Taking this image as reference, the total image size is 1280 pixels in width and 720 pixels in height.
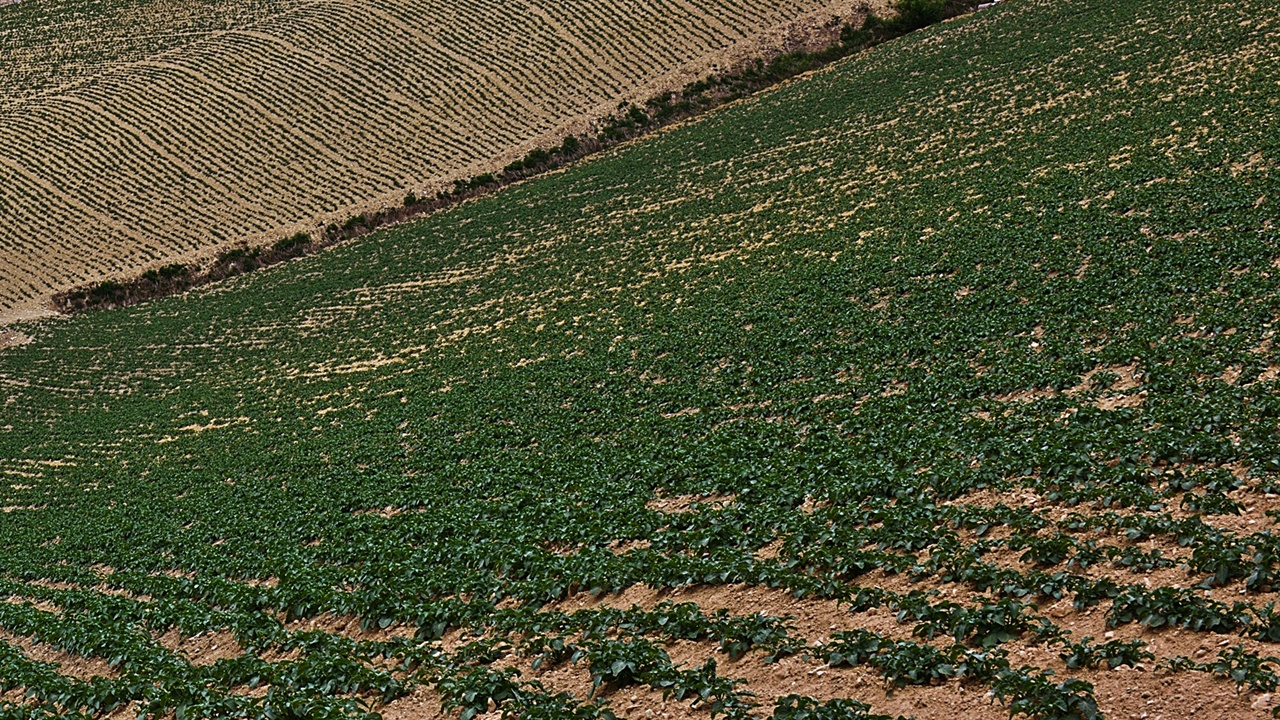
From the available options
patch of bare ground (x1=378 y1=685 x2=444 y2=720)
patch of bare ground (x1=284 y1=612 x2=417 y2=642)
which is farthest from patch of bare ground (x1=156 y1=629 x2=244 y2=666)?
patch of bare ground (x1=378 y1=685 x2=444 y2=720)

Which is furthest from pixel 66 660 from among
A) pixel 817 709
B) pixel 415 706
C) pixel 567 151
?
pixel 567 151

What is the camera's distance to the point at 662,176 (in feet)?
190

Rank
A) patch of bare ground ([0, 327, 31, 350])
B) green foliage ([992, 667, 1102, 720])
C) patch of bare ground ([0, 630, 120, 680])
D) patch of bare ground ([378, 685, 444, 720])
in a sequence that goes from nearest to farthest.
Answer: green foliage ([992, 667, 1102, 720])
patch of bare ground ([378, 685, 444, 720])
patch of bare ground ([0, 630, 120, 680])
patch of bare ground ([0, 327, 31, 350])

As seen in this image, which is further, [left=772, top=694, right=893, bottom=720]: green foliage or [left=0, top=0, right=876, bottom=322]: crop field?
[left=0, top=0, right=876, bottom=322]: crop field

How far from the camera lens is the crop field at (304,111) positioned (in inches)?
2741

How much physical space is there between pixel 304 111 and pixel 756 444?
213ft

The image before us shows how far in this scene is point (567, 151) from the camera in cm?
6906

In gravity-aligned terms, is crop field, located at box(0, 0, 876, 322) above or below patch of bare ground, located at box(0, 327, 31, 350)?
above

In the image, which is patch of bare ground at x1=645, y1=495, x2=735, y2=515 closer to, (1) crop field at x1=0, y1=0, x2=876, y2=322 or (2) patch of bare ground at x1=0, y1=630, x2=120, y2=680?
(2) patch of bare ground at x1=0, y1=630, x2=120, y2=680

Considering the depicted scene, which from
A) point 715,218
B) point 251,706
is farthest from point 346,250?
point 251,706

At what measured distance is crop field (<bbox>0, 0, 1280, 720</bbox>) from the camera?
41.8ft

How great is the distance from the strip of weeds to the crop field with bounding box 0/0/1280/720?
8178mm

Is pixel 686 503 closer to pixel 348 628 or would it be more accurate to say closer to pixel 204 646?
pixel 348 628

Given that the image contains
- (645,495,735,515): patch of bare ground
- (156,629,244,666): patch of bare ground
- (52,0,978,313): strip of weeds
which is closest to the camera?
(156,629,244,666): patch of bare ground
